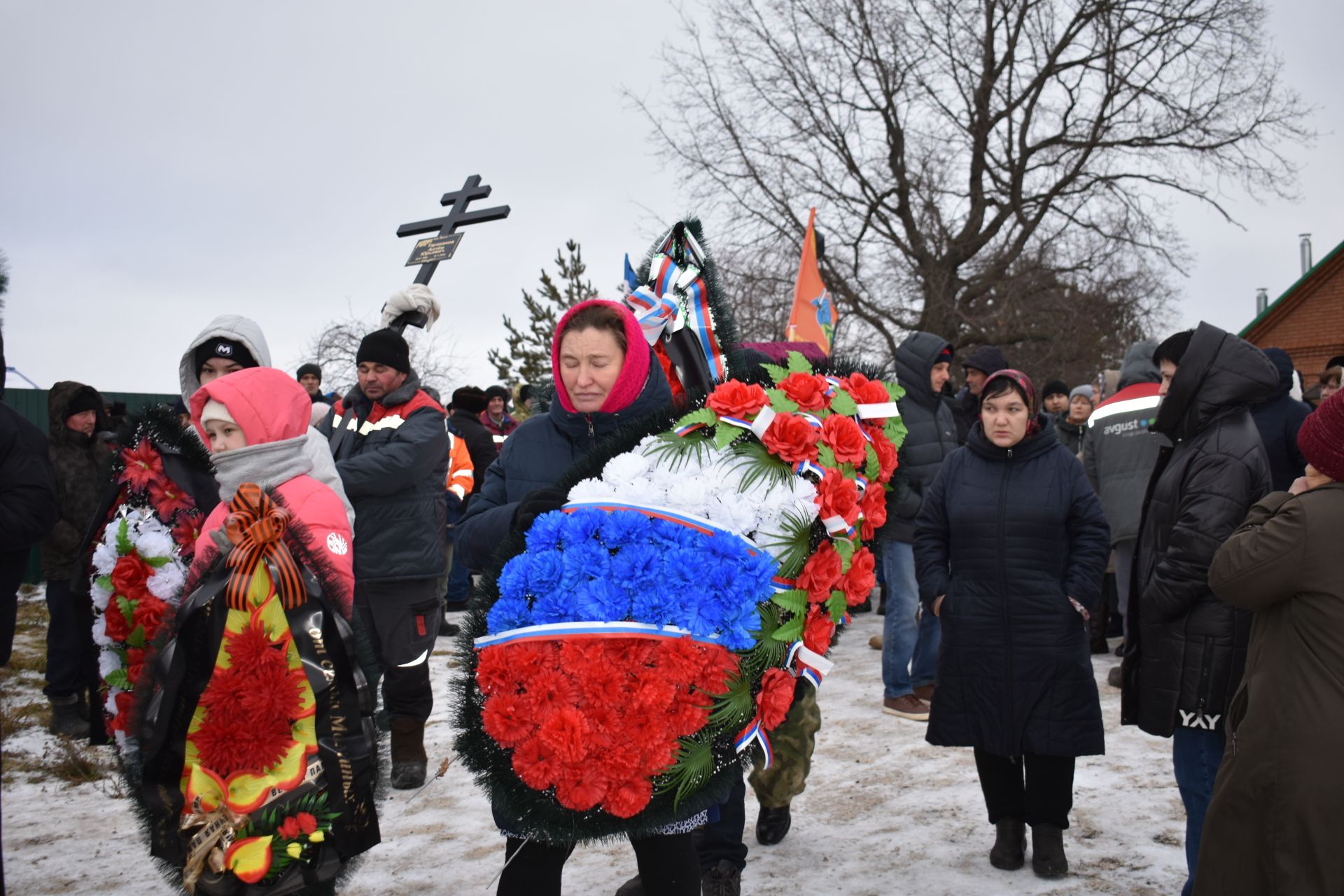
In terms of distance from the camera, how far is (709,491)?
8.59 ft

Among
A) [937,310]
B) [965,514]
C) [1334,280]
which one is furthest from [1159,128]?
[965,514]

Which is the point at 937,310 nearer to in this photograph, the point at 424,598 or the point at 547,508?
the point at 424,598

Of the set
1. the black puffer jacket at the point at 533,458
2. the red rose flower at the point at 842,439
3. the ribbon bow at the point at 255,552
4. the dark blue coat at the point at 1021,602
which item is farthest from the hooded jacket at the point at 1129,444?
the ribbon bow at the point at 255,552

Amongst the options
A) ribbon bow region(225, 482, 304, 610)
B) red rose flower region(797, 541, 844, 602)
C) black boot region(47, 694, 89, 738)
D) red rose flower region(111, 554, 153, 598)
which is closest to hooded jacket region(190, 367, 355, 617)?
ribbon bow region(225, 482, 304, 610)

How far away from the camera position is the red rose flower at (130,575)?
11.2 feet

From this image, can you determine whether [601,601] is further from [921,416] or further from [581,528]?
[921,416]

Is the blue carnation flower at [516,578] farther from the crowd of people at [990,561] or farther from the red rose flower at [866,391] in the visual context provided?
the red rose flower at [866,391]

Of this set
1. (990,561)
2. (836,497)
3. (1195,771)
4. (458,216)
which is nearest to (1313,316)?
(458,216)

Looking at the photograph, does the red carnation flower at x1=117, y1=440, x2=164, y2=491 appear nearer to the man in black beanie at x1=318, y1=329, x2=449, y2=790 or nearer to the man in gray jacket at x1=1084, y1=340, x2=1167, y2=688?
the man in black beanie at x1=318, y1=329, x2=449, y2=790

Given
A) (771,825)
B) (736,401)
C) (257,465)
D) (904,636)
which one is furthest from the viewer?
(904,636)

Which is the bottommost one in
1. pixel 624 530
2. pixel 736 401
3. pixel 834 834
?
pixel 834 834

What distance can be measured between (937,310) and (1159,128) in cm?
572

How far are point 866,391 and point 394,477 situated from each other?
103 inches

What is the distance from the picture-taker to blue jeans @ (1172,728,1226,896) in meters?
3.47
